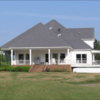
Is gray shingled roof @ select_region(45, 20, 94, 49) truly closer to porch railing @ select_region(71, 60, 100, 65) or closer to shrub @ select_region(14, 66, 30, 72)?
porch railing @ select_region(71, 60, 100, 65)

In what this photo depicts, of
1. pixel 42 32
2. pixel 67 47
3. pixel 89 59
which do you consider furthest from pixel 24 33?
pixel 89 59

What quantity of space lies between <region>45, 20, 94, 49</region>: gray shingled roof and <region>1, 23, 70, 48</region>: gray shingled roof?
17.8ft

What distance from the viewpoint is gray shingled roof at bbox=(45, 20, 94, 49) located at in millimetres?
Answer: 42088

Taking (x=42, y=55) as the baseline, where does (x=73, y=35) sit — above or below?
above

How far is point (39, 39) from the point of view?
38.1 m

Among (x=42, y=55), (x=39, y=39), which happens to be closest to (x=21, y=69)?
(x=39, y=39)

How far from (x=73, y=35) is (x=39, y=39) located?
390 inches

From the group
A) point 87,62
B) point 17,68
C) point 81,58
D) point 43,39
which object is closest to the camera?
point 17,68

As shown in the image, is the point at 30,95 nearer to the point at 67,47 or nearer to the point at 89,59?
the point at 67,47

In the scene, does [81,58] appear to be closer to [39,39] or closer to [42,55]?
[42,55]

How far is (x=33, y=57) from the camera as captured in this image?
3969cm

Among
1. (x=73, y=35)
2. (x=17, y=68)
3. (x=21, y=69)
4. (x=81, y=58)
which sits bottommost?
(x=21, y=69)

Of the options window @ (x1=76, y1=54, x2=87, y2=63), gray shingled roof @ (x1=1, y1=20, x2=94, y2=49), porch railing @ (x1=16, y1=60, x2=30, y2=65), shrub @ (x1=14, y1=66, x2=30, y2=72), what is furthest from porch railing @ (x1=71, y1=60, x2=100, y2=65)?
shrub @ (x1=14, y1=66, x2=30, y2=72)

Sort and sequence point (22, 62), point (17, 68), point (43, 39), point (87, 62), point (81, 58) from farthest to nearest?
point (81, 58) → point (87, 62) → point (22, 62) → point (43, 39) → point (17, 68)
